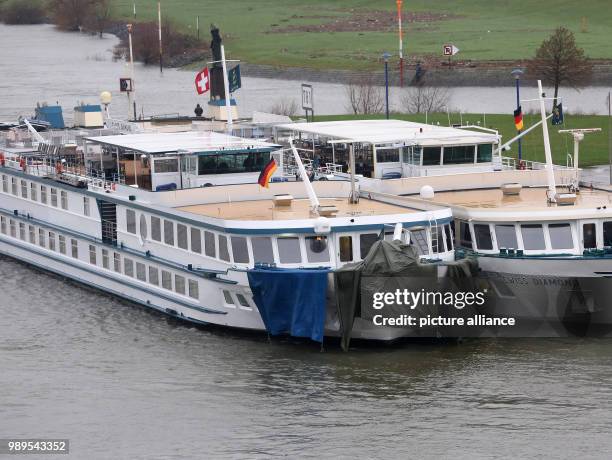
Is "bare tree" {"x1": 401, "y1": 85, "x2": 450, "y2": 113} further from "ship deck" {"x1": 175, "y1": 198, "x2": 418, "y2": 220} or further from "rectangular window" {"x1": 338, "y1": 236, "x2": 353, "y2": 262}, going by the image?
"rectangular window" {"x1": 338, "y1": 236, "x2": 353, "y2": 262}

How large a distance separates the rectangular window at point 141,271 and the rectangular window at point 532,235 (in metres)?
11.1

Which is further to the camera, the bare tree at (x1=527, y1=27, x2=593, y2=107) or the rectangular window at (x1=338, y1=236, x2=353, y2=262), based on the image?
the bare tree at (x1=527, y1=27, x2=593, y2=107)

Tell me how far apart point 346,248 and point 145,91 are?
7105 cm

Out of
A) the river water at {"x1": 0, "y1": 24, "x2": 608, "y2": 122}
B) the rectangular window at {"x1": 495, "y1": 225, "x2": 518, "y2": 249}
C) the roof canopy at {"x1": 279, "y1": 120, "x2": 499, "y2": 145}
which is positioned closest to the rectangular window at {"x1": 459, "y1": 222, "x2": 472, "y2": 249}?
the rectangular window at {"x1": 495, "y1": 225, "x2": 518, "y2": 249}

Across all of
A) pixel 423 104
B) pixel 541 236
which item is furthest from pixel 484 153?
pixel 423 104

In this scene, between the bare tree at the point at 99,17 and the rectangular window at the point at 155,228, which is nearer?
the rectangular window at the point at 155,228

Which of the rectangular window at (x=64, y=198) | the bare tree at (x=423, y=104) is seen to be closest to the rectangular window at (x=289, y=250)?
the rectangular window at (x=64, y=198)

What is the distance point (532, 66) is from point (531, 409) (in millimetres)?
54550

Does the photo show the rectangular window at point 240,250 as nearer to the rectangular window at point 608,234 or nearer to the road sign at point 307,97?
the rectangular window at point 608,234

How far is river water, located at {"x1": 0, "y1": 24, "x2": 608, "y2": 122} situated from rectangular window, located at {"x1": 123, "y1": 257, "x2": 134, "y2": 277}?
42.4m

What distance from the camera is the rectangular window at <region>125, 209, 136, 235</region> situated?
44809mm

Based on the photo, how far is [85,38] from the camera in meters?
169

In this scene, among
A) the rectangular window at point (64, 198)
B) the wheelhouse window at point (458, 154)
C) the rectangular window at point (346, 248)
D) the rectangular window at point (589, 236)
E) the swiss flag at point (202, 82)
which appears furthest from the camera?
the swiss flag at point (202, 82)

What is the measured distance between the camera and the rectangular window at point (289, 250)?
3891 cm
